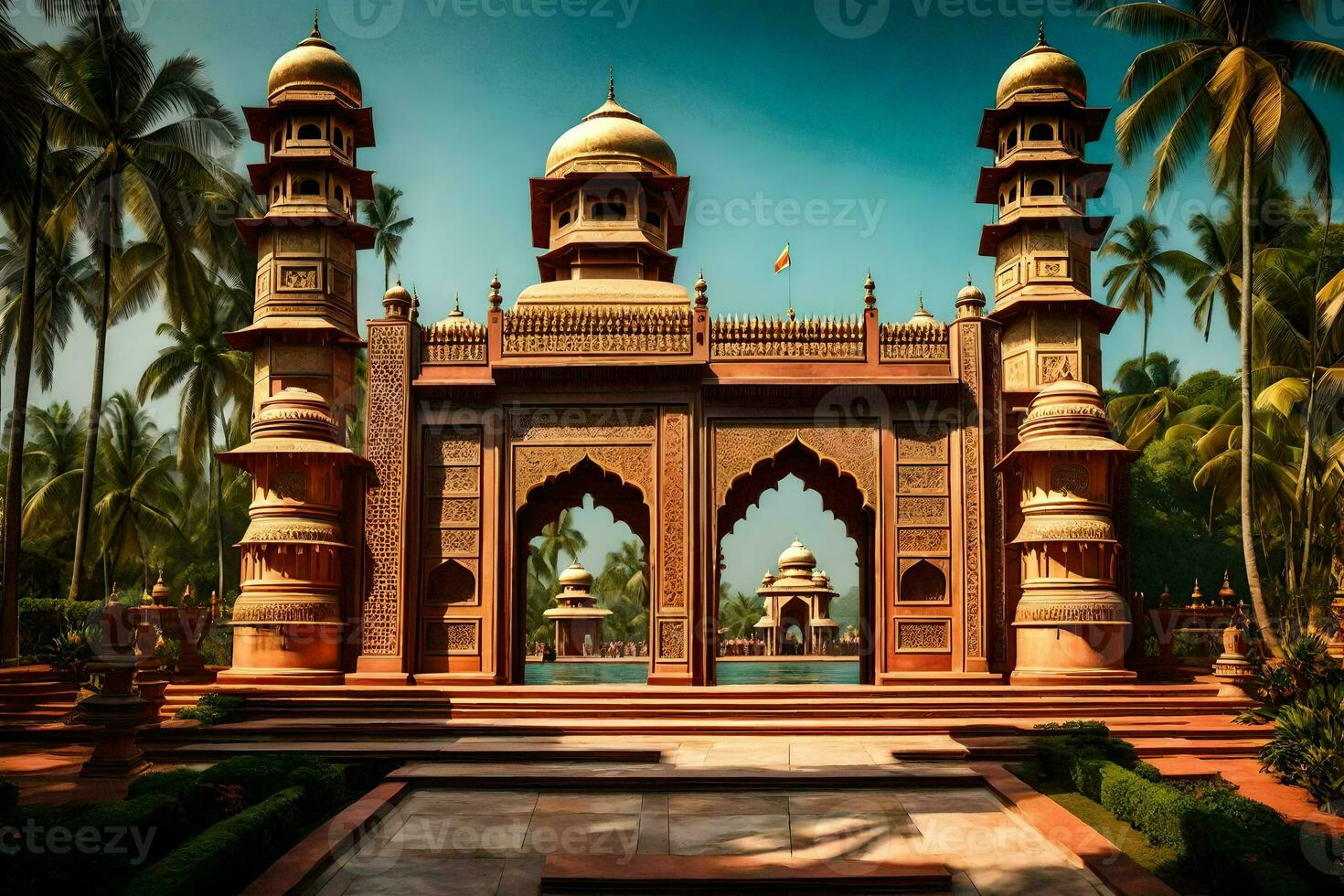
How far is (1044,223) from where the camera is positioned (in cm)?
2172

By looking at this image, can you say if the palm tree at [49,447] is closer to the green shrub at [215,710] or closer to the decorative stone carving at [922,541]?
the green shrub at [215,710]

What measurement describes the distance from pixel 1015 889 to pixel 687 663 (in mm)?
10921

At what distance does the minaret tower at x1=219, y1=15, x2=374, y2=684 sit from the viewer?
18562 mm

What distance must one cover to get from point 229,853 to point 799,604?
1257 inches

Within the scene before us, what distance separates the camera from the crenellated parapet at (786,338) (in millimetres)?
19953

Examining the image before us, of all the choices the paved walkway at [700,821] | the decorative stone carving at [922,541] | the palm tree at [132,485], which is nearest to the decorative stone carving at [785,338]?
the decorative stone carving at [922,541]

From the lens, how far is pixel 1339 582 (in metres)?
24.3

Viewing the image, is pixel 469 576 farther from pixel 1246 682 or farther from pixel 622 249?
pixel 1246 682

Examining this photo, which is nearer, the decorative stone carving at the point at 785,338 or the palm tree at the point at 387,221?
the decorative stone carving at the point at 785,338

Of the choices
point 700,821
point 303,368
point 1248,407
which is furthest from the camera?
point 303,368

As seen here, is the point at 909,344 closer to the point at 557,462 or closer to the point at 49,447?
the point at 557,462

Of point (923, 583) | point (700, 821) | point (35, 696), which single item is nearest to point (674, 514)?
point (923, 583)

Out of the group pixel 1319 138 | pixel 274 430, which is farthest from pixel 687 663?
pixel 1319 138

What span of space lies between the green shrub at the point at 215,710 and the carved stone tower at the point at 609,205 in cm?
896
